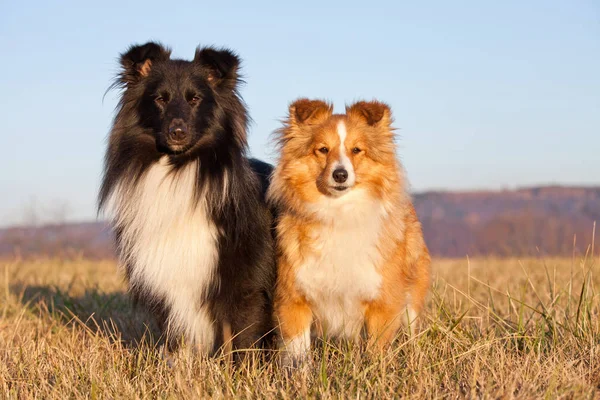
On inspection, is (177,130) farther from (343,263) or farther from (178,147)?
(343,263)

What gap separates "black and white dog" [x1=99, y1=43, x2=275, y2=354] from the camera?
14.5 ft

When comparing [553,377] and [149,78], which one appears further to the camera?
[149,78]

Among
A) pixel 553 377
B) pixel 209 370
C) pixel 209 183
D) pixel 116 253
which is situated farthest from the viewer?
pixel 116 253

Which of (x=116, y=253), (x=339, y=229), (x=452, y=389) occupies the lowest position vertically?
(x=452, y=389)

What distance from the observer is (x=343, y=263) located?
4.49m

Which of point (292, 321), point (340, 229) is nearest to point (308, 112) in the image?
point (340, 229)

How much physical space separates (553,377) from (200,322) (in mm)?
2416

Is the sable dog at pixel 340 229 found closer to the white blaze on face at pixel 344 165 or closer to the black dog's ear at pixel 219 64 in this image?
the white blaze on face at pixel 344 165

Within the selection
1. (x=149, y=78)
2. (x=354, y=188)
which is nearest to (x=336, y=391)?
(x=354, y=188)

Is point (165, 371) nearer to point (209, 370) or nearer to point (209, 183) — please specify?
point (209, 370)

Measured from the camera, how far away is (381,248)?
4.61 meters

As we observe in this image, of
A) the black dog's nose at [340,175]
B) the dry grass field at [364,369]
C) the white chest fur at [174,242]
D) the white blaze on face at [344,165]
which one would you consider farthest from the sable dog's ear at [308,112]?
the dry grass field at [364,369]

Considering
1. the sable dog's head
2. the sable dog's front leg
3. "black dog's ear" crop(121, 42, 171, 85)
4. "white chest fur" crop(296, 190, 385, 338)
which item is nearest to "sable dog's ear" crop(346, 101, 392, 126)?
the sable dog's head

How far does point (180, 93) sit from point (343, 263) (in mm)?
1701
